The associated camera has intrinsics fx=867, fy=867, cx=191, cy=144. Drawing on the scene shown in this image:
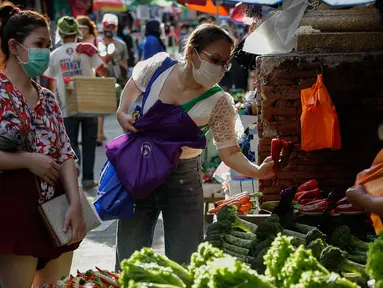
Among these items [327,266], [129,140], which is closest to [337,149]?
[129,140]

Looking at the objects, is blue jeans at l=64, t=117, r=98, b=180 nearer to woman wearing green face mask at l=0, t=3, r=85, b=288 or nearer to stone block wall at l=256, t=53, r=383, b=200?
stone block wall at l=256, t=53, r=383, b=200

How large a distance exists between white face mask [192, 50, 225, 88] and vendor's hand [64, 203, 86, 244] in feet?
3.01

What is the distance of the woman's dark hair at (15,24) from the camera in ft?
14.5

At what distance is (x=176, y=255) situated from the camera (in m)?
4.92

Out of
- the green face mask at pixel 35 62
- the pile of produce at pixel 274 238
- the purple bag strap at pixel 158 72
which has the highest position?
the green face mask at pixel 35 62

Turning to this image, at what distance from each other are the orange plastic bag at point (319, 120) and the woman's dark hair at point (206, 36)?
1596 mm

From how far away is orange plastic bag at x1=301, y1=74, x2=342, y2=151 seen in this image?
6.05 meters

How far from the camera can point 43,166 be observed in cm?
430

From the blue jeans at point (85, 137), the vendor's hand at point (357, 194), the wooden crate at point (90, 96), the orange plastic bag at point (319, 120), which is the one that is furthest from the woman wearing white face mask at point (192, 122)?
the blue jeans at point (85, 137)

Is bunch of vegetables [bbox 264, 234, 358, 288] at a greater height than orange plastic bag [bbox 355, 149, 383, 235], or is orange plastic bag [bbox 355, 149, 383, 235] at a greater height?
orange plastic bag [bbox 355, 149, 383, 235]

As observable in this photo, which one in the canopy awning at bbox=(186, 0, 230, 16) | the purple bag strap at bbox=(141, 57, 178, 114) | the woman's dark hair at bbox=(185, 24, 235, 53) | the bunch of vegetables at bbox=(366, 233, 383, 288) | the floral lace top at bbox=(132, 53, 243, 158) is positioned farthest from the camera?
the canopy awning at bbox=(186, 0, 230, 16)

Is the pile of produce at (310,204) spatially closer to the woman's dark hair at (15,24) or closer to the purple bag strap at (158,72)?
the purple bag strap at (158,72)

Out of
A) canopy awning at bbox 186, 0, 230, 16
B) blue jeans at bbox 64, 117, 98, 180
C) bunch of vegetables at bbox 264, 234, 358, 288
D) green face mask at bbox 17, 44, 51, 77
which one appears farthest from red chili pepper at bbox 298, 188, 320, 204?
canopy awning at bbox 186, 0, 230, 16

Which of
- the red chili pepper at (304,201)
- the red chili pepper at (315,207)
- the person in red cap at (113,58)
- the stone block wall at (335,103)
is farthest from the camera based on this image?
the person in red cap at (113,58)
